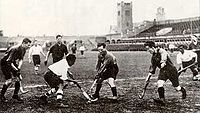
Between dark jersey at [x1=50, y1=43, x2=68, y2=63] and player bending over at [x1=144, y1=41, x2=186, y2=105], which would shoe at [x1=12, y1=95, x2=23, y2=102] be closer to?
dark jersey at [x1=50, y1=43, x2=68, y2=63]

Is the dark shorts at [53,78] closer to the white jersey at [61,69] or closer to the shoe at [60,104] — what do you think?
the white jersey at [61,69]

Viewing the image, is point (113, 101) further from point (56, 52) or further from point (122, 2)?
point (122, 2)

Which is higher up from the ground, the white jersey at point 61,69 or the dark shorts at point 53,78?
the white jersey at point 61,69

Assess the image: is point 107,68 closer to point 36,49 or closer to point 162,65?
point 162,65

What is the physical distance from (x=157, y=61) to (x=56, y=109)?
9.62 ft

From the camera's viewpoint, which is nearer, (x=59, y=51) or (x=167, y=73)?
(x=167, y=73)

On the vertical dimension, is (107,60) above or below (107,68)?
above

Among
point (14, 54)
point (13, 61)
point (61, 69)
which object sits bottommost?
point (61, 69)

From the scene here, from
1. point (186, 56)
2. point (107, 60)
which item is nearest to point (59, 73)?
point (107, 60)

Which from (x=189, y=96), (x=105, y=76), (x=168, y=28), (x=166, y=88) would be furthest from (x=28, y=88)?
(x=168, y=28)

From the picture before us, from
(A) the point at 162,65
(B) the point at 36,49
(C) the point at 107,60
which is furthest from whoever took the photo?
(B) the point at 36,49

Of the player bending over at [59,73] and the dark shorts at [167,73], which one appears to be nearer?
the player bending over at [59,73]

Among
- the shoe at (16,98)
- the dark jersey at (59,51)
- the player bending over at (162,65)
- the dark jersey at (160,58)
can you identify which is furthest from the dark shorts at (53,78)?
the dark jersey at (59,51)

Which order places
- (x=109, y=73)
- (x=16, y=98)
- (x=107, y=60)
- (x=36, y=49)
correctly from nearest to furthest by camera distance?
(x=107, y=60) → (x=109, y=73) → (x=16, y=98) → (x=36, y=49)
